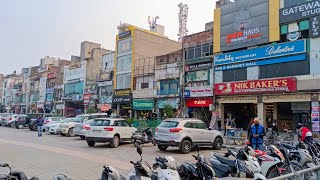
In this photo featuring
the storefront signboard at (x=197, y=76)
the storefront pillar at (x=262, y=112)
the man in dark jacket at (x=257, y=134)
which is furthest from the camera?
the storefront signboard at (x=197, y=76)

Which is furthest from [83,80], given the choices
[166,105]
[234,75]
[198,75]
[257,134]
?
[257,134]

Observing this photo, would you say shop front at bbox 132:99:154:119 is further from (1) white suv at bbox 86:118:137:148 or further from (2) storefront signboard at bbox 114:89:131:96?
(1) white suv at bbox 86:118:137:148

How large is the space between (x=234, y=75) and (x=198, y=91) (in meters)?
4.69

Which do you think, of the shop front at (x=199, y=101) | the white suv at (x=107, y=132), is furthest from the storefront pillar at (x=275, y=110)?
the white suv at (x=107, y=132)

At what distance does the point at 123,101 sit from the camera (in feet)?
145

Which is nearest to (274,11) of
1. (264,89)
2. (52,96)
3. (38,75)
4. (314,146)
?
(264,89)

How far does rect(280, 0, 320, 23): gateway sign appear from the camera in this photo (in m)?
24.6

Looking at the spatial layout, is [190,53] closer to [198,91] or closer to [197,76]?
[197,76]

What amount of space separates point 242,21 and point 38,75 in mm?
55182

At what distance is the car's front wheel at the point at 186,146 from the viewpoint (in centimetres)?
1501

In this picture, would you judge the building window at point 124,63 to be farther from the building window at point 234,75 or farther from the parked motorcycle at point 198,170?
the parked motorcycle at point 198,170

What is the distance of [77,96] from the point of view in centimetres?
5578

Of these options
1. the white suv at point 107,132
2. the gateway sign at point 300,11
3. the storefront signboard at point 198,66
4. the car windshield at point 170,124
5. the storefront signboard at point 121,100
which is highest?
the gateway sign at point 300,11

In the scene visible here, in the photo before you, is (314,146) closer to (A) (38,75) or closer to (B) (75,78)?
(B) (75,78)
